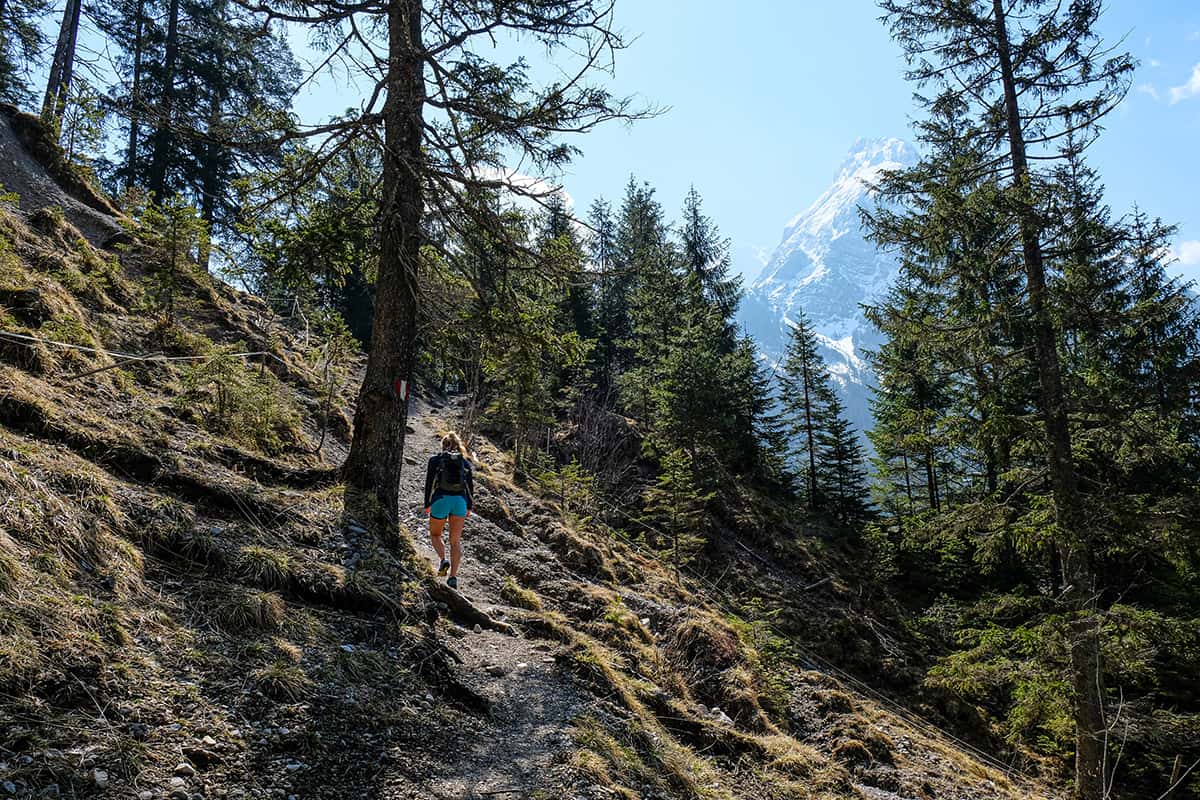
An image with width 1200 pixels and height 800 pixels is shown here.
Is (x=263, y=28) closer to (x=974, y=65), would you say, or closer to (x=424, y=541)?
(x=424, y=541)

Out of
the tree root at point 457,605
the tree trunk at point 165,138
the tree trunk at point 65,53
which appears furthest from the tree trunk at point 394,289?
the tree trunk at point 165,138

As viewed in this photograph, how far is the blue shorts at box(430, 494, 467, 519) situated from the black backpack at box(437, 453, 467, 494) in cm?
9

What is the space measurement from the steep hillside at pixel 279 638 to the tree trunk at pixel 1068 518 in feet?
5.69

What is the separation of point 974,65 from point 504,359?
10921 millimetres

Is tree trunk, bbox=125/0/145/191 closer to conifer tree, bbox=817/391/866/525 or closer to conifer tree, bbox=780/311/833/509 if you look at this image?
conifer tree, bbox=780/311/833/509

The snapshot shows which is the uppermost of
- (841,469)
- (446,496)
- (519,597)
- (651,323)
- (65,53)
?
(65,53)

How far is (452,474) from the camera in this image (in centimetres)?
714

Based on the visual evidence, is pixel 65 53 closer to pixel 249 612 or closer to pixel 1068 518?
pixel 249 612

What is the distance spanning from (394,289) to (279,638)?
14.3 feet

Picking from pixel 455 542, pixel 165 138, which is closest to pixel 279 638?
pixel 455 542

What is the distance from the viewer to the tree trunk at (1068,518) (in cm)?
930

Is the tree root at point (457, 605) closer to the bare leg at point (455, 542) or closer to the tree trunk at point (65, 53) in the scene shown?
the bare leg at point (455, 542)

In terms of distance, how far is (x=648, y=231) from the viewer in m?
42.3

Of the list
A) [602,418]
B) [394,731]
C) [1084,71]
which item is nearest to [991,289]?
[1084,71]
